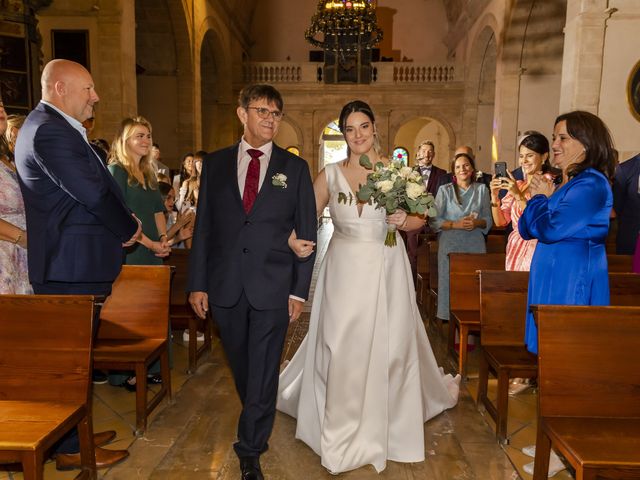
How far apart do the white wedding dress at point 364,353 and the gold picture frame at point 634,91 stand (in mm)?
6886

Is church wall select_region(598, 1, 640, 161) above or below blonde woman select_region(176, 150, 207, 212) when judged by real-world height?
above


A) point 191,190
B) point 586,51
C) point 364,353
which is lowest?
point 364,353

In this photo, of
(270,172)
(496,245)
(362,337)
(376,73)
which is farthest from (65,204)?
(376,73)

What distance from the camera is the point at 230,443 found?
136 inches

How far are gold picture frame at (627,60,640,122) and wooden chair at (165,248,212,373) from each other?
285 inches

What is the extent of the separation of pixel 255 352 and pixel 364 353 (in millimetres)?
667

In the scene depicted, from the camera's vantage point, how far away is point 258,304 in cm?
280

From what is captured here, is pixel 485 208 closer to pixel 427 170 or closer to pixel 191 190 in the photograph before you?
pixel 427 170

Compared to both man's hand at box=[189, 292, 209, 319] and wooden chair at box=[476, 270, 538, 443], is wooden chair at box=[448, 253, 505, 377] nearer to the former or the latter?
wooden chair at box=[476, 270, 538, 443]

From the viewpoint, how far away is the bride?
121 inches

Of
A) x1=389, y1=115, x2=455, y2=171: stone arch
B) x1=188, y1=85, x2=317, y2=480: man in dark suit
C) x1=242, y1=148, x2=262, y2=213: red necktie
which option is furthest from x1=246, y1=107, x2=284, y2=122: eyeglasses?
x1=389, y1=115, x2=455, y2=171: stone arch

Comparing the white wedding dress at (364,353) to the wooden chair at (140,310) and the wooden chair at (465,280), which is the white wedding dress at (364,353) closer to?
the wooden chair at (140,310)

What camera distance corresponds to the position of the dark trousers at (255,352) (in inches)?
113

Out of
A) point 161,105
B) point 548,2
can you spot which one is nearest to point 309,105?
point 161,105
